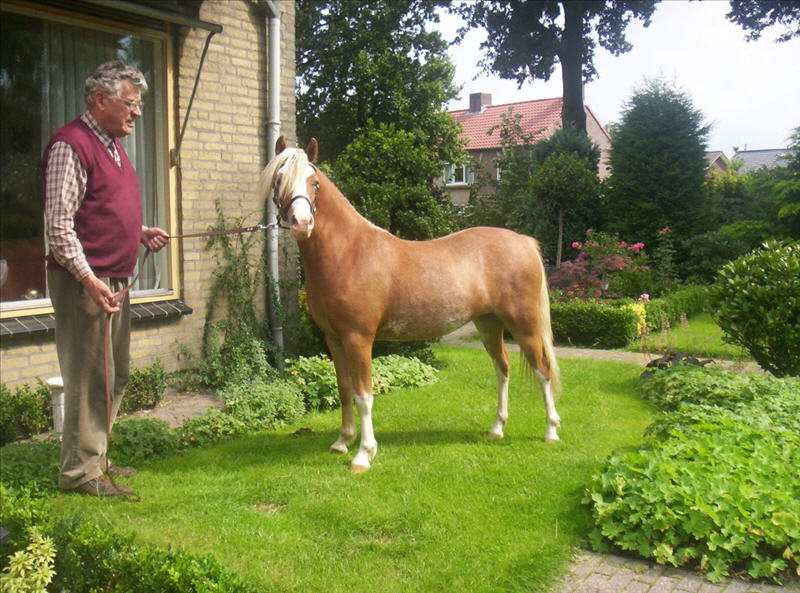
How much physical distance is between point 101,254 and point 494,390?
16.2 feet

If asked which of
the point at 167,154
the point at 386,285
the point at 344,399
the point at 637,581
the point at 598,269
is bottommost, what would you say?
the point at 637,581

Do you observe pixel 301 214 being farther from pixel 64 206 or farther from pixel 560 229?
pixel 560 229

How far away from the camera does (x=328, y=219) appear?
5098 millimetres

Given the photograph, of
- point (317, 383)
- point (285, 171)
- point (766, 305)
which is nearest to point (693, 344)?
point (766, 305)

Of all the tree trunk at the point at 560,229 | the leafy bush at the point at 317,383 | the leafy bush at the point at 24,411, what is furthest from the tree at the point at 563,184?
the leafy bush at the point at 24,411

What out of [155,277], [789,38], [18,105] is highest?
[789,38]

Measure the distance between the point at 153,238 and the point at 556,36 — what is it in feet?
73.6

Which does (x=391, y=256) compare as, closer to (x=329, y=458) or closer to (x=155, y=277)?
(x=329, y=458)

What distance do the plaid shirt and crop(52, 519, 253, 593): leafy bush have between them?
1.52 metres

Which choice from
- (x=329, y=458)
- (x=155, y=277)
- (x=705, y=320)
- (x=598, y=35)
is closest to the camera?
(x=329, y=458)

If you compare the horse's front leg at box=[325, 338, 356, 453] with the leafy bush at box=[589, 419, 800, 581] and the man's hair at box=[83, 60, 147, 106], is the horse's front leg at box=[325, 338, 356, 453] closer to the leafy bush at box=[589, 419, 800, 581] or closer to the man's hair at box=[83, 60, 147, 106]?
the leafy bush at box=[589, 419, 800, 581]

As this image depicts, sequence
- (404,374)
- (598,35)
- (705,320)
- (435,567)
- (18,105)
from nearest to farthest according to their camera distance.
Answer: (435,567) < (18,105) < (404,374) < (705,320) < (598,35)

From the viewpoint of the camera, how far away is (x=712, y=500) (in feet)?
12.7

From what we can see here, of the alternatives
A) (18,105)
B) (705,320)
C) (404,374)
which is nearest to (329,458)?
(404,374)
